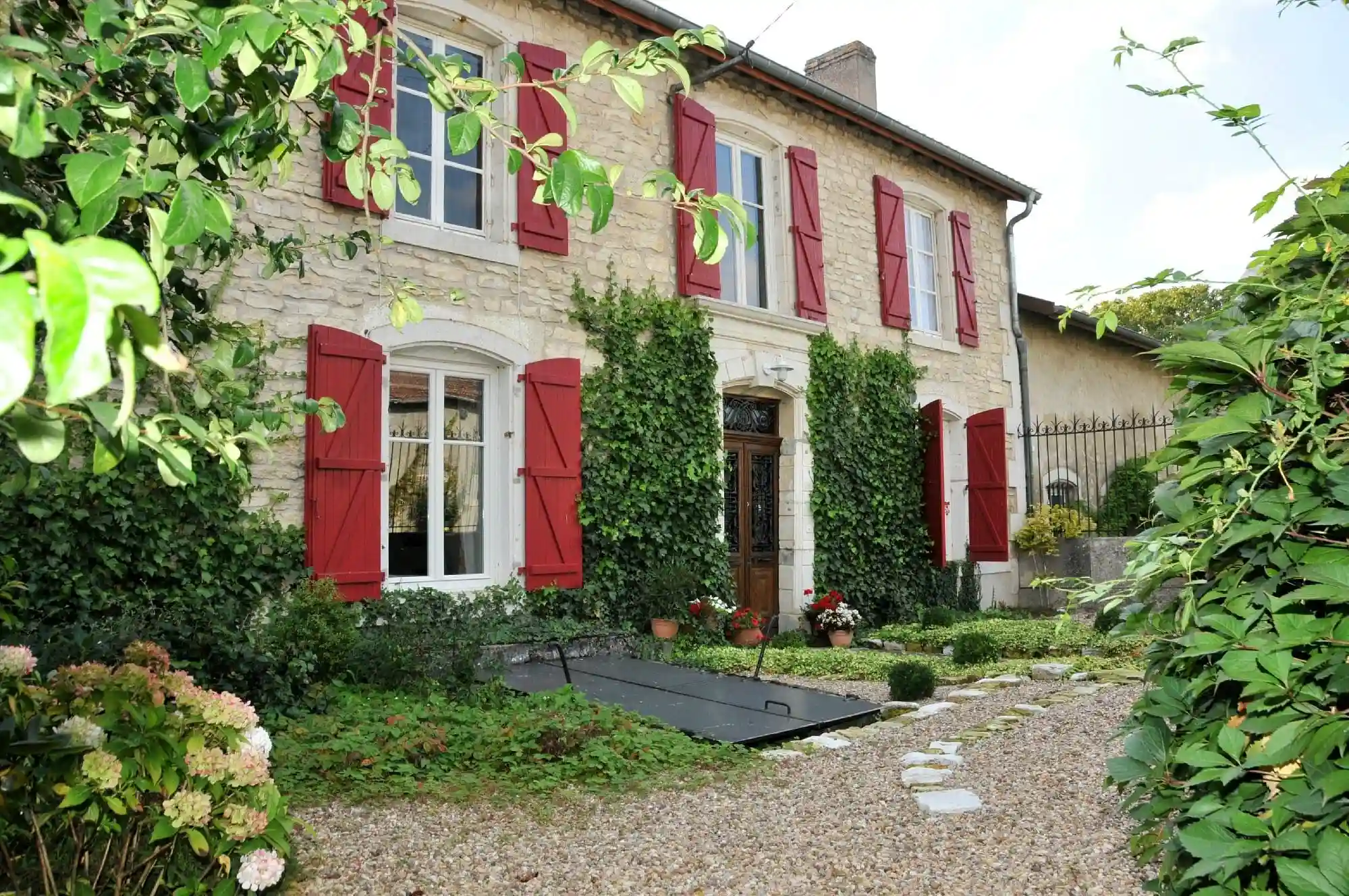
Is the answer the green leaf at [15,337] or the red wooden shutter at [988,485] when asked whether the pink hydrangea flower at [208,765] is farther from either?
the red wooden shutter at [988,485]

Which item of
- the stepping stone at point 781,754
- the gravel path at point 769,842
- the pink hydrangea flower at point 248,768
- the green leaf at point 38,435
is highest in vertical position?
the green leaf at point 38,435

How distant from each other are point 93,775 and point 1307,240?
2.58m

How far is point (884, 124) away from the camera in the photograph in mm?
10117

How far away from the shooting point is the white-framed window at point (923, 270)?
11.0 m

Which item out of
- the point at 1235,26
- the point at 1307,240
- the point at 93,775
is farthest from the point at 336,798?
the point at 1235,26

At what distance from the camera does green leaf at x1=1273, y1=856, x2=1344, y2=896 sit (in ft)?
4.05

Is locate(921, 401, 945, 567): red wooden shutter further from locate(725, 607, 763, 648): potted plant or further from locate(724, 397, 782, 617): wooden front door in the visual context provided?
locate(725, 607, 763, 648): potted plant

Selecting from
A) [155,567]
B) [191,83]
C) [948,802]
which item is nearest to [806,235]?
[155,567]

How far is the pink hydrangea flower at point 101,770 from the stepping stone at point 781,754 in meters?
3.05

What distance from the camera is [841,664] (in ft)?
24.1


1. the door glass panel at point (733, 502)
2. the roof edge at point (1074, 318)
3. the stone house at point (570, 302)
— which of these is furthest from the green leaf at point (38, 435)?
the roof edge at point (1074, 318)

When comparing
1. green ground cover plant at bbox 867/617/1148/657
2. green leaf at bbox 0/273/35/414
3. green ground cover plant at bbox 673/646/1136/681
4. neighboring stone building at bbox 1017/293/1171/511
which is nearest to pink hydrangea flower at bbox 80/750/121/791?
green leaf at bbox 0/273/35/414

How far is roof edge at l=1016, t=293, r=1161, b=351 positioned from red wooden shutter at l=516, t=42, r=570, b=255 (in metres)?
6.37

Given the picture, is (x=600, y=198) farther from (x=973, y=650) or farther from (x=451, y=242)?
(x=973, y=650)
